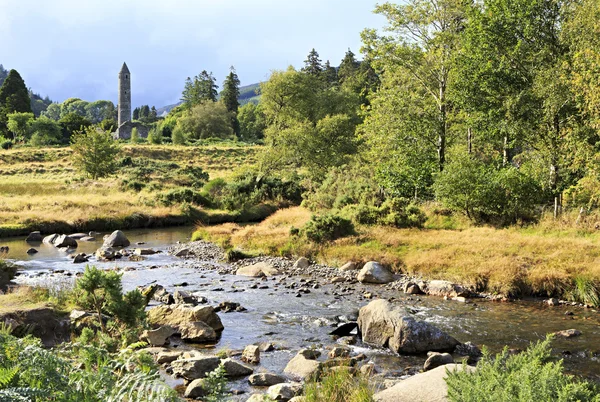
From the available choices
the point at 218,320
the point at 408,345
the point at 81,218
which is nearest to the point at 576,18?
the point at 408,345

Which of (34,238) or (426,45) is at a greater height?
(426,45)

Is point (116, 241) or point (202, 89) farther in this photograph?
point (202, 89)

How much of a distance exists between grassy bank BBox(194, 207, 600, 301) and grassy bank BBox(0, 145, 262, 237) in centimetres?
1406

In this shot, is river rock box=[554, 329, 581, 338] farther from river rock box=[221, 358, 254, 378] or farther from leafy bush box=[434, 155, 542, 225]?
leafy bush box=[434, 155, 542, 225]

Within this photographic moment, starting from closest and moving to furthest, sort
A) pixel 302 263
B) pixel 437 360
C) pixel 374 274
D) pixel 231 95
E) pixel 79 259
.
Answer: pixel 437 360, pixel 374 274, pixel 302 263, pixel 79 259, pixel 231 95

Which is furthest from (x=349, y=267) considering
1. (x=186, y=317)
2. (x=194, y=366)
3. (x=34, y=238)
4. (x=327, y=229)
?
(x=34, y=238)

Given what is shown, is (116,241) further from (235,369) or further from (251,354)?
(235,369)

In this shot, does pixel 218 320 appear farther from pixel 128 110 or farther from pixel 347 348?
pixel 128 110

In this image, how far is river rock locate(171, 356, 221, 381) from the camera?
33.2 feet

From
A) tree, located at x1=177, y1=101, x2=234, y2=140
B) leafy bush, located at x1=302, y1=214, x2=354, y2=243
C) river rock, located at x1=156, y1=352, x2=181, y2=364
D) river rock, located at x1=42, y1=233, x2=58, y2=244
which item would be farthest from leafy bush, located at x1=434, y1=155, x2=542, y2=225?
tree, located at x1=177, y1=101, x2=234, y2=140

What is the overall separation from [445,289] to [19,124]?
291 feet

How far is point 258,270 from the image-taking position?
71.9ft

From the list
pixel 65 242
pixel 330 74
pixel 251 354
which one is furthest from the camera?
pixel 330 74

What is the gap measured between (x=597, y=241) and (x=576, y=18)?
11.4m
